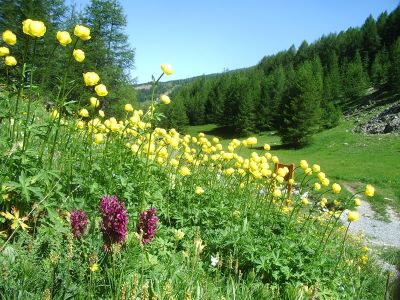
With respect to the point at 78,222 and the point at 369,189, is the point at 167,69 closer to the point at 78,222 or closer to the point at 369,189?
the point at 78,222

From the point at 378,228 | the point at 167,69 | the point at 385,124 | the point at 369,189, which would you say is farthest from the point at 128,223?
the point at 385,124

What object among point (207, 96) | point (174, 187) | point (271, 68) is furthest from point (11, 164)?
point (271, 68)

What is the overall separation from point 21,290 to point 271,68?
383 feet

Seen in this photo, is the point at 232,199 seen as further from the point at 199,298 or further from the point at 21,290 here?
the point at 21,290

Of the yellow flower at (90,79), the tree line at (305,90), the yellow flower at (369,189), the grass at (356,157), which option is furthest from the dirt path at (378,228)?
the tree line at (305,90)

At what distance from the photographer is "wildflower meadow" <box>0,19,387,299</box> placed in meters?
2.41

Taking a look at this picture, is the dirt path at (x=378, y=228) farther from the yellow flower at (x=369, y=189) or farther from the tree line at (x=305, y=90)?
the tree line at (x=305, y=90)

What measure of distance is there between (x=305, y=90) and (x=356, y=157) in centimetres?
1898

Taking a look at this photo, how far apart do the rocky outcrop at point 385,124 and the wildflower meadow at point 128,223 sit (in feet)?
127

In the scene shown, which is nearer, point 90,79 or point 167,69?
point 90,79

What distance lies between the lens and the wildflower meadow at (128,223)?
2410mm

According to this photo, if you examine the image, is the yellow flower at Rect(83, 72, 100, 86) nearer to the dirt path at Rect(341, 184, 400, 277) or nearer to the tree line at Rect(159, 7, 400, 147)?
the dirt path at Rect(341, 184, 400, 277)

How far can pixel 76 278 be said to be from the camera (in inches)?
98.9

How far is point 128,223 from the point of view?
3293 mm
